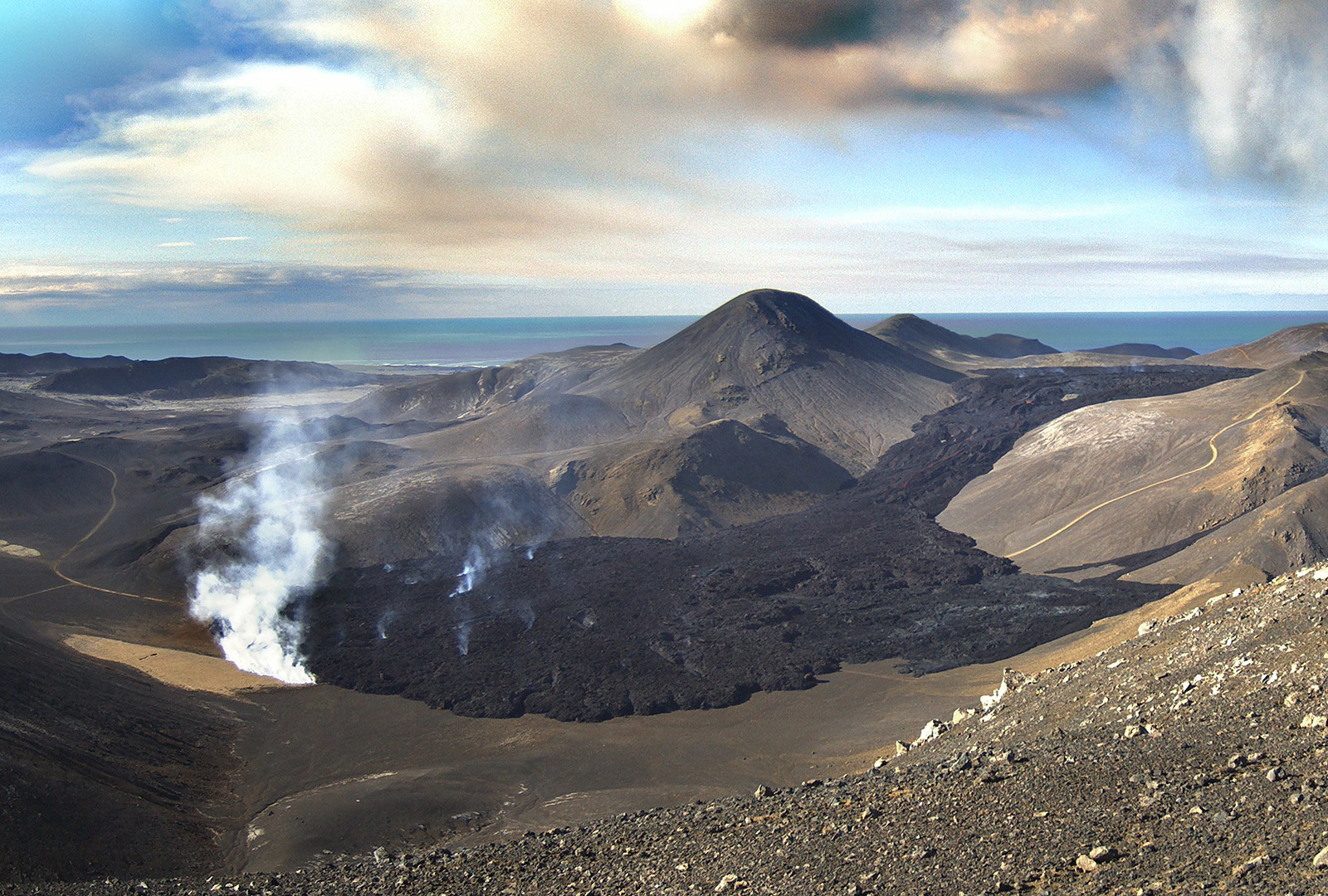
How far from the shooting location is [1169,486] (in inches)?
2084

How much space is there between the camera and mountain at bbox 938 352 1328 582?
43156mm

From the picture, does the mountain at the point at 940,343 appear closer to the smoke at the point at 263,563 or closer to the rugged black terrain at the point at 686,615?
the rugged black terrain at the point at 686,615

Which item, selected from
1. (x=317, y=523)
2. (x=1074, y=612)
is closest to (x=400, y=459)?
(x=317, y=523)

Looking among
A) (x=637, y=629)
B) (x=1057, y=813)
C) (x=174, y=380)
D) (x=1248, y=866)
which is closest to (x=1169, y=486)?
(x=637, y=629)

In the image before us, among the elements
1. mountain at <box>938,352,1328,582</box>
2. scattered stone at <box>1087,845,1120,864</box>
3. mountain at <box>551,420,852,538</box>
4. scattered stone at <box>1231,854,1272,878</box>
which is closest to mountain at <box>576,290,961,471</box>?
mountain at <box>551,420,852,538</box>

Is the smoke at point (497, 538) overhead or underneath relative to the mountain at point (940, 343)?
underneath

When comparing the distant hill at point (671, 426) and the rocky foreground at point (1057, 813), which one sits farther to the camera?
the distant hill at point (671, 426)

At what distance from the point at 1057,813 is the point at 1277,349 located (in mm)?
130282

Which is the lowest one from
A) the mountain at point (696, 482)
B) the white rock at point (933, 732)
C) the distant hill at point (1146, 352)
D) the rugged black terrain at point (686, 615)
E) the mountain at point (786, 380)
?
the rugged black terrain at point (686, 615)

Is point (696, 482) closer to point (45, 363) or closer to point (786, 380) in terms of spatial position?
point (786, 380)

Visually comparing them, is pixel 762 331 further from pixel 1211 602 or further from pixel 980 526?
pixel 1211 602

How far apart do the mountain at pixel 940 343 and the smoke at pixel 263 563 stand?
93.8 meters

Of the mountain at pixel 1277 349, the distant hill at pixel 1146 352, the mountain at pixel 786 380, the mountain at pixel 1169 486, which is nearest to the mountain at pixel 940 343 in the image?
the distant hill at pixel 1146 352

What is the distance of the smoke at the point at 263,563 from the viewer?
41.3 meters
